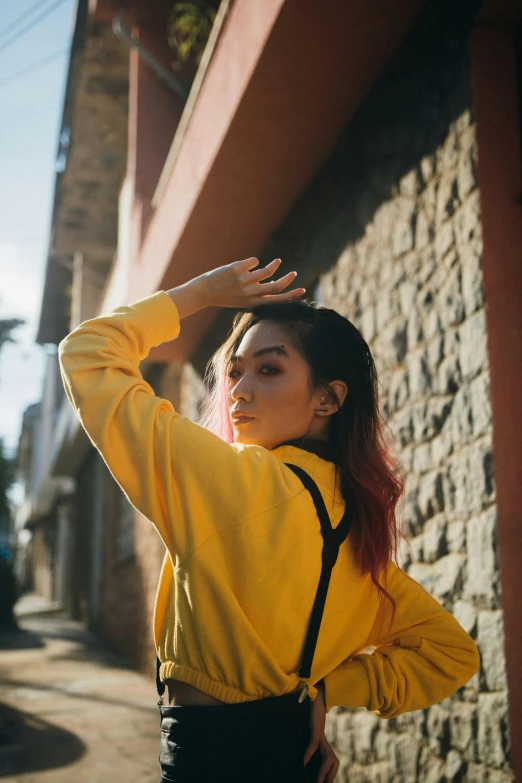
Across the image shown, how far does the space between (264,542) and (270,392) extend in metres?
0.35

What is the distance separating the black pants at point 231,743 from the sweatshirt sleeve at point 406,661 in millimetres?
194

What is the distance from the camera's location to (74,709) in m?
5.64

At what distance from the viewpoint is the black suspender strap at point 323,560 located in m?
1.50

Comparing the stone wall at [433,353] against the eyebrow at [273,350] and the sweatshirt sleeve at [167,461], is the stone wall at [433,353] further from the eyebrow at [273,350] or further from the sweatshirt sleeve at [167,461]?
the sweatshirt sleeve at [167,461]

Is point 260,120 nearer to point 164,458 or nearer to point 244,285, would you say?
point 244,285

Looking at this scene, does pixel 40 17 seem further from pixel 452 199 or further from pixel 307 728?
pixel 307 728

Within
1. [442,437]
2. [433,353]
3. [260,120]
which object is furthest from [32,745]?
[260,120]

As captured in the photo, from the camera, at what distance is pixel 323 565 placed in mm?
1526

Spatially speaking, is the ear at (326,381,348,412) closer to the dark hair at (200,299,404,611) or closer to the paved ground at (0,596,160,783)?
the dark hair at (200,299,404,611)

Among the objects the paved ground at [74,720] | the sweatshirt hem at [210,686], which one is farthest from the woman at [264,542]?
the paved ground at [74,720]

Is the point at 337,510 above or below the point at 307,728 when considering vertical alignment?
above

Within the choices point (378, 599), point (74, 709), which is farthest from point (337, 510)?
point (74, 709)

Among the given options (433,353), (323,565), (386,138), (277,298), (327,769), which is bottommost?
(327,769)

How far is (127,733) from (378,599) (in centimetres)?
385
